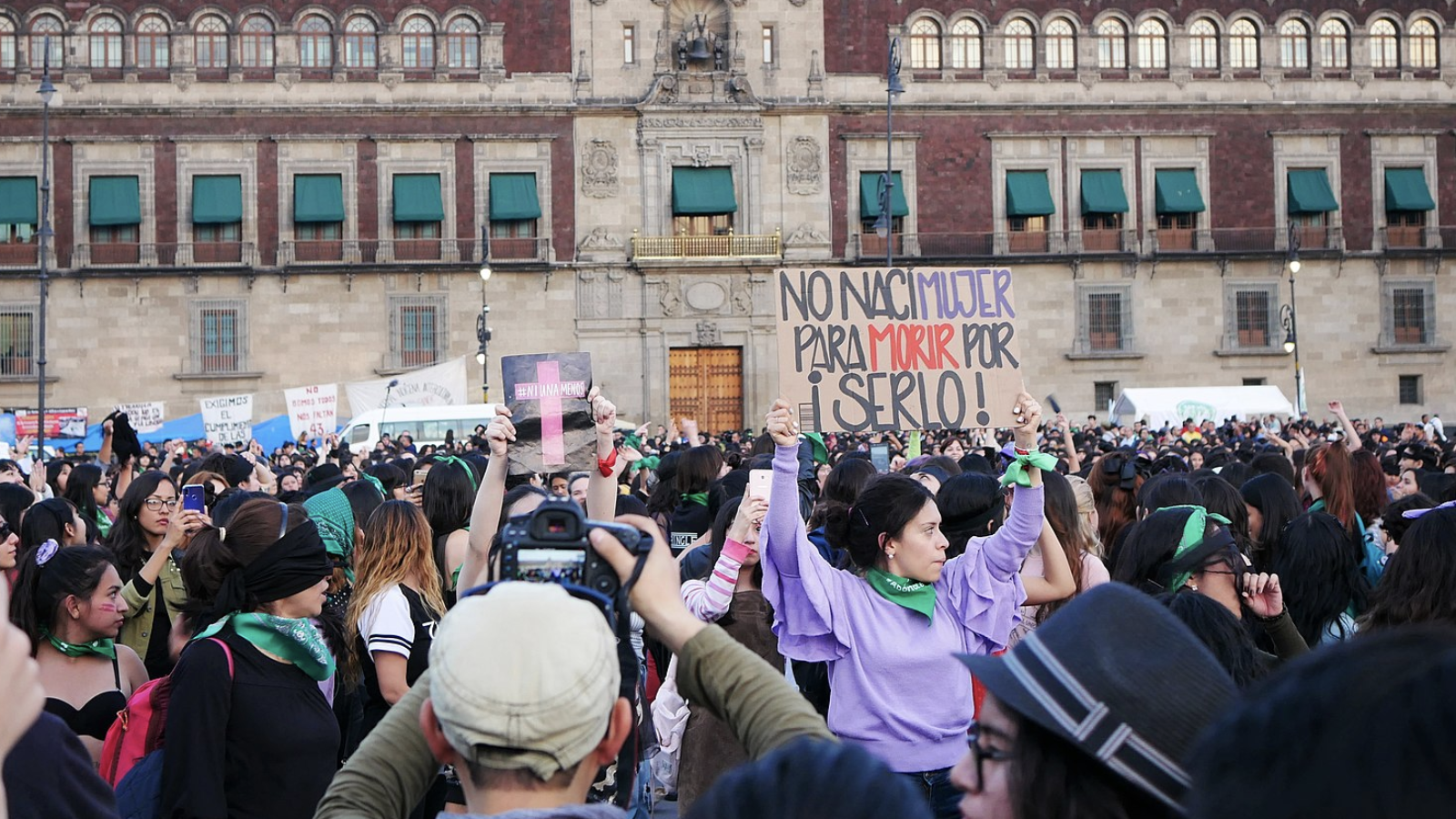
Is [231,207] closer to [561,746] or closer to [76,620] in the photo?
[76,620]

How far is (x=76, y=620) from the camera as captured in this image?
→ 17.0 ft

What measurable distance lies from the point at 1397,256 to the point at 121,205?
1287 inches

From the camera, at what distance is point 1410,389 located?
39656mm

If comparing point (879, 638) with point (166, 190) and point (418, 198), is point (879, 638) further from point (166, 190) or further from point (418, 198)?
point (166, 190)

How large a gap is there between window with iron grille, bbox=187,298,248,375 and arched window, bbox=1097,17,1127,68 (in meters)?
22.9

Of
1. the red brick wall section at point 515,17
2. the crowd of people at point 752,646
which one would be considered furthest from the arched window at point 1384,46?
the crowd of people at point 752,646

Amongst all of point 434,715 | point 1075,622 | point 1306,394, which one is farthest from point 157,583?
point 1306,394

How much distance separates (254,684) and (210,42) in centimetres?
3616

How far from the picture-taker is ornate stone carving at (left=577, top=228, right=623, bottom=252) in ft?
122

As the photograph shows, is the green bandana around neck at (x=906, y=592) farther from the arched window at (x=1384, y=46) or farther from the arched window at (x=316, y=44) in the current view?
the arched window at (x=1384, y=46)

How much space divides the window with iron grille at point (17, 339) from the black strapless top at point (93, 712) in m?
34.3

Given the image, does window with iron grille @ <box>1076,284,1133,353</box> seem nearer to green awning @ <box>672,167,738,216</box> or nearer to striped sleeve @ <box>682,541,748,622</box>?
→ green awning @ <box>672,167,738,216</box>

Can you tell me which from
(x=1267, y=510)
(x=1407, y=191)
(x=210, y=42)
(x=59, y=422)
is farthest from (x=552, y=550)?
(x=1407, y=191)

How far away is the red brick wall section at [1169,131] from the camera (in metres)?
38.4
